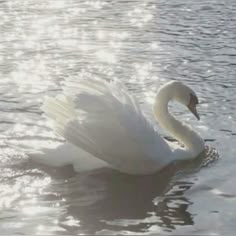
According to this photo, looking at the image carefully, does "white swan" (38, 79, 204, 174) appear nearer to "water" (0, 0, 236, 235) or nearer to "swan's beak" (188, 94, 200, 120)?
"water" (0, 0, 236, 235)

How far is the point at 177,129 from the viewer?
13.1 m

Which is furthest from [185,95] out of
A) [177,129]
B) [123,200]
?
[123,200]

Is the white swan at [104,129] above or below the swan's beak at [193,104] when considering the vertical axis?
below

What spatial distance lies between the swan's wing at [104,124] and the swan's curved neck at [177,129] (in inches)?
38.5

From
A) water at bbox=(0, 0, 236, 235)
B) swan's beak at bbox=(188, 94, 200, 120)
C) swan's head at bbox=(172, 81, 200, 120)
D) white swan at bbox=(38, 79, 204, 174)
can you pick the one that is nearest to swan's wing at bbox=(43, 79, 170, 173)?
white swan at bbox=(38, 79, 204, 174)

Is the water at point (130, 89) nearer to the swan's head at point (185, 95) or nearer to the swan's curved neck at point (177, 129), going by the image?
the swan's curved neck at point (177, 129)

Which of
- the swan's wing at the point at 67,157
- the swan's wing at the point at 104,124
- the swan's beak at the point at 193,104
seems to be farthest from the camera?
the swan's beak at the point at 193,104

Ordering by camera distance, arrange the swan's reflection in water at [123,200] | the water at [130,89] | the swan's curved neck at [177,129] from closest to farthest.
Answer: the swan's reflection in water at [123,200]
the water at [130,89]
the swan's curved neck at [177,129]

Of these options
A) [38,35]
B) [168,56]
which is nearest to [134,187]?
[168,56]

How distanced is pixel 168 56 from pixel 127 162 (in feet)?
22.6

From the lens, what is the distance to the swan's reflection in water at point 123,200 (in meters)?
10.2

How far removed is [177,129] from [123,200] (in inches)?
A: 86.7

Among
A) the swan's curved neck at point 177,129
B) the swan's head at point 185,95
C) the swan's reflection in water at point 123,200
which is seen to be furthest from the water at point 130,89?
the swan's head at point 185,95

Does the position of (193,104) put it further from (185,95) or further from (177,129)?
(177,129)
